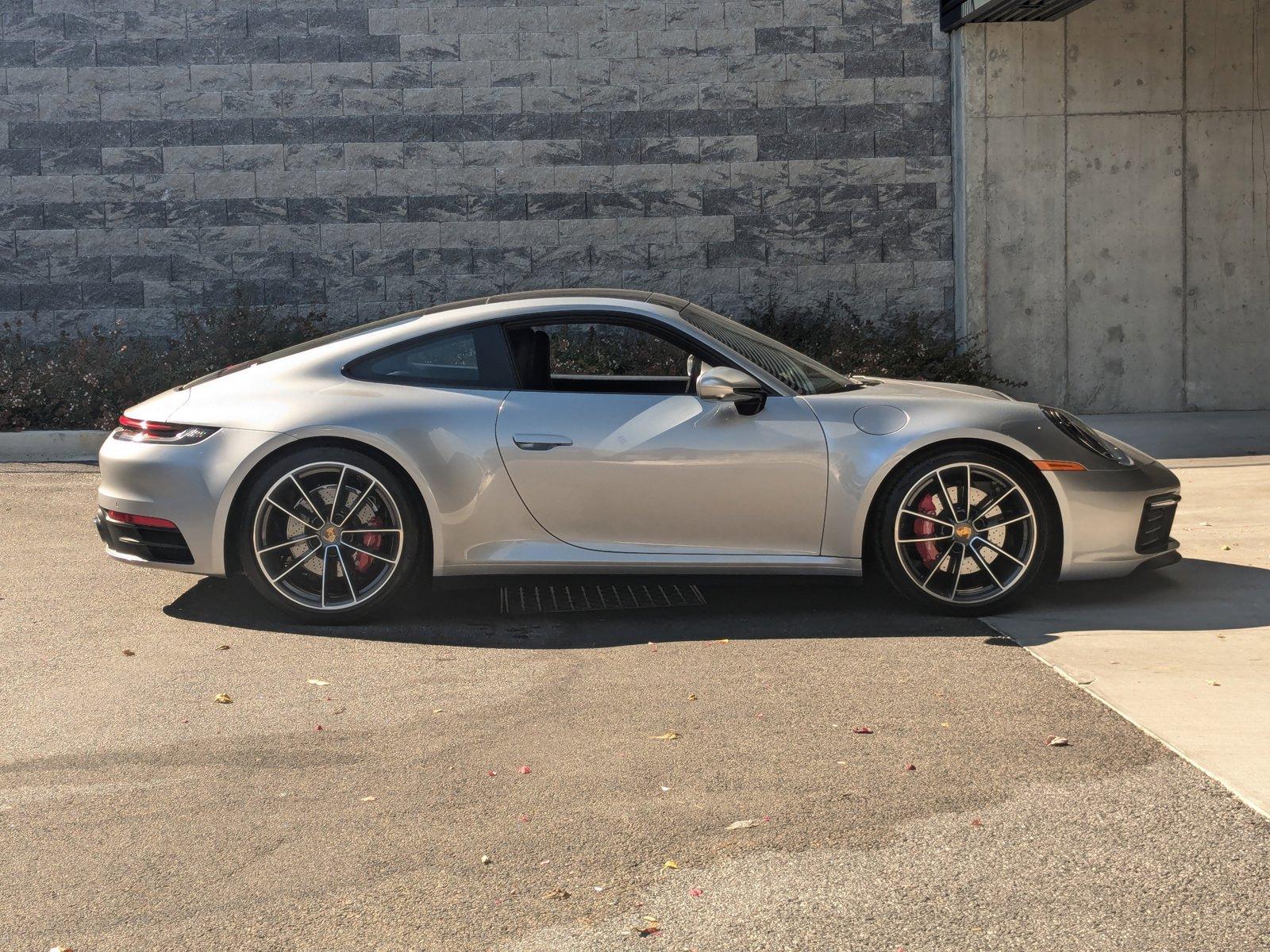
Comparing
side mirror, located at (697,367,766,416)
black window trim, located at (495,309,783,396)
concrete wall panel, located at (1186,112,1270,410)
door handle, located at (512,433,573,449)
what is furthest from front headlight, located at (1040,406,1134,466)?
concrete wall panel, located at (1186,112,1270,410)

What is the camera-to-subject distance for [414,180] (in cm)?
1363

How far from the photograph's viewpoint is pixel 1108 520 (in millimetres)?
5883

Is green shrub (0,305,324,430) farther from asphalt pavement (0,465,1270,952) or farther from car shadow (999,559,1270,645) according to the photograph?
car shadow (999,559,1270,645)

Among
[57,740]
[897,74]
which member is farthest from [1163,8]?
[57,740]

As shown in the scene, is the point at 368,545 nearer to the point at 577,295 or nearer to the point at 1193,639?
the point at 577,295

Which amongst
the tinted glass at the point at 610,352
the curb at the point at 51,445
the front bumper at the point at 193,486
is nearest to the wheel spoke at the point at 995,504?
the front bumper at the point at 193,486

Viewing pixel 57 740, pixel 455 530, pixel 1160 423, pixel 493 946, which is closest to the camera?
pixel 493 946

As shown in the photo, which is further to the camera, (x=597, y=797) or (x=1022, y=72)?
(x=1022, y=72)

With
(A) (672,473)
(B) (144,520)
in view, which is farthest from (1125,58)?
(B) (144,520)

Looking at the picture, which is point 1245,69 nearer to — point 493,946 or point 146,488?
point 146,488

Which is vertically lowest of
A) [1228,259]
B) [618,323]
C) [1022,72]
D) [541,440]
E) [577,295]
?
[541,440]

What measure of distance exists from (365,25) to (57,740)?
10.4 m

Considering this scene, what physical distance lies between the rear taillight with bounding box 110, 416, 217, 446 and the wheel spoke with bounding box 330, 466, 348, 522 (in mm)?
564

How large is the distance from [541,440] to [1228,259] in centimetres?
979
